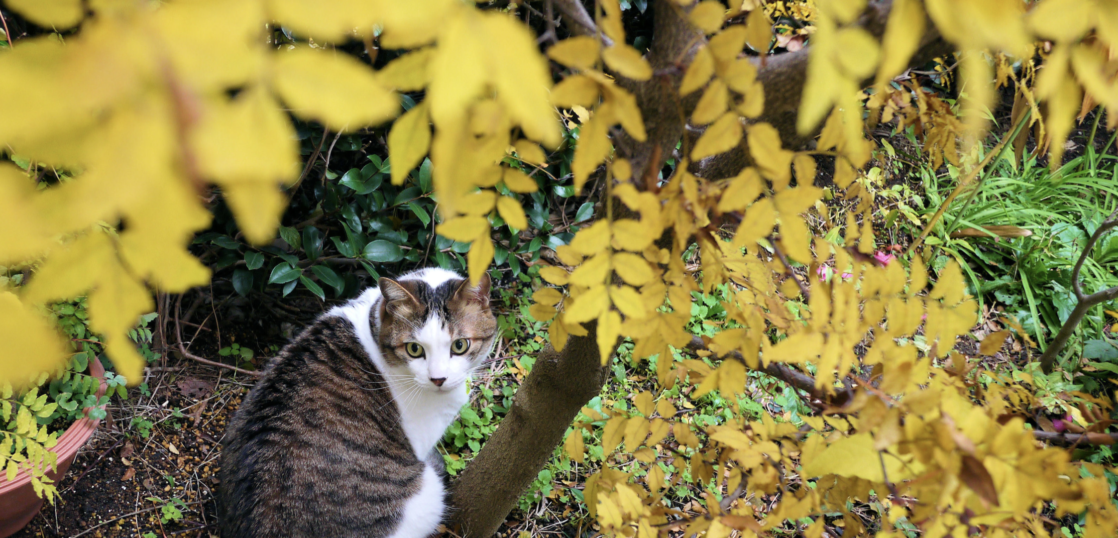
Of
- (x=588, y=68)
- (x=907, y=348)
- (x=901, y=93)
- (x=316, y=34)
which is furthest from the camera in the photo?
(x=901, y=93)

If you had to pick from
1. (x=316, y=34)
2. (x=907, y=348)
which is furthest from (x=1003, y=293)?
(x=316, y=34)

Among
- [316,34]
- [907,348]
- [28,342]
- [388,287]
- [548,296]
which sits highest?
[316,34]

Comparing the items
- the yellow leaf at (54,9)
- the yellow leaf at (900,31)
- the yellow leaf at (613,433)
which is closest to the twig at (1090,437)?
the yellow leaf at (613,433)

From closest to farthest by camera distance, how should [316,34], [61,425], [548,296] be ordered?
[316,34], [548,296], [61,425]

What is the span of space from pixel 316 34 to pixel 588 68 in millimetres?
293

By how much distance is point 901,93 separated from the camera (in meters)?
1.30

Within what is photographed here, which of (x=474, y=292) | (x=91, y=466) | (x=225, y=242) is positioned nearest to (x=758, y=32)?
(x=474, y=292)

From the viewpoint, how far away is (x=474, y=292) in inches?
80.9

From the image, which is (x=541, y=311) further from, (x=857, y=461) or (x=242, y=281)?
(x=242, y=281)

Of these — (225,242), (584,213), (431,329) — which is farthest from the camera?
(584,213)

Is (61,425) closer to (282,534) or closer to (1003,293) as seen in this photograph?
(282,534)

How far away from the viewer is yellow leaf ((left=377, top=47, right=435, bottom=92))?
45 cm

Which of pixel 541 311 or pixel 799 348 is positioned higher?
pixel 799 348

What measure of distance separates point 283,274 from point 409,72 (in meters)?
2.11
